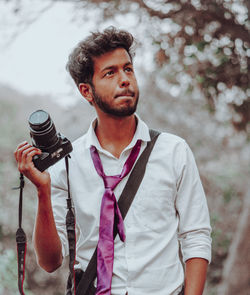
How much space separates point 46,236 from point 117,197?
37 cm

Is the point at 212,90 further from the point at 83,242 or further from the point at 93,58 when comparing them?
the point at 83,242

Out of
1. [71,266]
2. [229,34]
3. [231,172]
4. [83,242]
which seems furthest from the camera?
[231,172]

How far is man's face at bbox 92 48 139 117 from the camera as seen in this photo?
204 centimetres

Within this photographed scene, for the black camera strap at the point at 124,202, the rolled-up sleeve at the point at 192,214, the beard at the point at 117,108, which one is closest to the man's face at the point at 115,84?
the beard at the point at 117,108

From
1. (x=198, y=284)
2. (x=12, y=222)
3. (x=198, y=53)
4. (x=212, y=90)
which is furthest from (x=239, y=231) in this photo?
(x=198, y=284)

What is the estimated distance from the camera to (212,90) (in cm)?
508

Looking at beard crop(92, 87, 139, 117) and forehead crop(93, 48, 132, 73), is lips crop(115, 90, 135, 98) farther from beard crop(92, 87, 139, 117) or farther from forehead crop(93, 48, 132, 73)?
forehead crop(93, 48, 132, 73)

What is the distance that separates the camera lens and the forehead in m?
0.47

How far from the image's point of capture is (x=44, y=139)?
6.10 feet

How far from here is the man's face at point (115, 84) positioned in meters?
2.04

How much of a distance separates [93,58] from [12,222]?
5.24 meters

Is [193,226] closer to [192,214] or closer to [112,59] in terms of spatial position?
[192,214]

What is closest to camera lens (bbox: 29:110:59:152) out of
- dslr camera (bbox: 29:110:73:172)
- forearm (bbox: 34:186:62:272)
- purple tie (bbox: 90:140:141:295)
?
dslr camera (bbox: 29:110:73:172)

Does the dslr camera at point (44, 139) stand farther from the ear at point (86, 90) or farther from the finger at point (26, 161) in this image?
the ear at point (86, 90)
